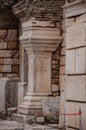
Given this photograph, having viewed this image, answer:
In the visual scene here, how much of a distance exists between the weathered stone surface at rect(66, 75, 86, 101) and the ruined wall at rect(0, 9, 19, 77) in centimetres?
904

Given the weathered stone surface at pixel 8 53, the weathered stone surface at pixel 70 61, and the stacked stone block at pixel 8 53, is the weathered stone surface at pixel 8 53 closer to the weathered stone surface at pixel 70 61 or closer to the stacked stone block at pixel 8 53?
the stacked stone block at pixel 8 53

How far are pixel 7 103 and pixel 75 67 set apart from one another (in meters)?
8.64

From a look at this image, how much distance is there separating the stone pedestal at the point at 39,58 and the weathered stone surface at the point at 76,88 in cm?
546

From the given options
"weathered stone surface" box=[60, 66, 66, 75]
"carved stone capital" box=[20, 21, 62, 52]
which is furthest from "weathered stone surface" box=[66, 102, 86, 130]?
"carved stone capital" box=[20, 21, 62, 52]

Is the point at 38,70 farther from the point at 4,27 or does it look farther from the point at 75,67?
the point at 75,67

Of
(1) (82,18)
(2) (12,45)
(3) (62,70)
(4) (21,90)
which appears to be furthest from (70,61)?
(2) (12,45)

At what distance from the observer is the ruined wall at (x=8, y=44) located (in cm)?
1959

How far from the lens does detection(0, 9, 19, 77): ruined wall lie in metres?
19.6

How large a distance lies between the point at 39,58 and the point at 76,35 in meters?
6.10

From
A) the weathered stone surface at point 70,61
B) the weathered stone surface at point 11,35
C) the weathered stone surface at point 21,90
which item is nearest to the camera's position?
the weathered stone surface at point 70,61

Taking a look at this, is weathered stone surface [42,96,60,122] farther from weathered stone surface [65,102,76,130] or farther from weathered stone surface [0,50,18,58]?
weathered stone surface [65,102,76,130]

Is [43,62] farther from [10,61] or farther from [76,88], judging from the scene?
[76,88]

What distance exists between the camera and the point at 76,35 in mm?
10258

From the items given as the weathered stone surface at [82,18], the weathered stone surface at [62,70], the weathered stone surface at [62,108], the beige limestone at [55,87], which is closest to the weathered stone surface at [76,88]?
the weathered stone surface at [82,18]
